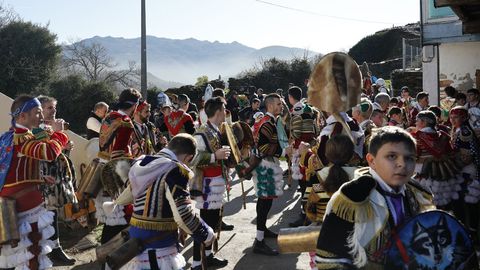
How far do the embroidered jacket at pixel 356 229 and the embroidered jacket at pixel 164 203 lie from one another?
5.00 feet

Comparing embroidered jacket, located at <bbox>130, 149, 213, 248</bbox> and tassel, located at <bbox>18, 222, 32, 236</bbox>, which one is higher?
embroidered jacket, located at <bbox>130, 149, 213, 248</bbox>

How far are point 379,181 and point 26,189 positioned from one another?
369 centimetres

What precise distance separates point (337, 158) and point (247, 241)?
142 inches

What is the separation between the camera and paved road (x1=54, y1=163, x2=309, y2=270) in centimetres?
649

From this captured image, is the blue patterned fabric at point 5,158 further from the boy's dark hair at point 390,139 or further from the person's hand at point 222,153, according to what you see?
the boy's dark hair at point 390,139

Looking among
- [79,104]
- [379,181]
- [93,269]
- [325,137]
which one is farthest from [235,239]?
[79,104]

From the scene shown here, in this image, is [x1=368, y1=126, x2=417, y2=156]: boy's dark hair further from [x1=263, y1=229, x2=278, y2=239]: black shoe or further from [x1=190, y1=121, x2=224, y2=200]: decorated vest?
[x1=263, y1=229, x2=278, y2=239]: black shoe

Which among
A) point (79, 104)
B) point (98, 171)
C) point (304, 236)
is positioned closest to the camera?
point (304, 236)

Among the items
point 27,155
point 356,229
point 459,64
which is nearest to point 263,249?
point 27,155

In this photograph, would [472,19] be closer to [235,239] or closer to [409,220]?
[235,239]

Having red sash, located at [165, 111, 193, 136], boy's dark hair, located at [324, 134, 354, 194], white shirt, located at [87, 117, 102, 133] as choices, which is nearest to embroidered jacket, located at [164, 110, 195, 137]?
red sash, located at [165, 111, 193, 136]

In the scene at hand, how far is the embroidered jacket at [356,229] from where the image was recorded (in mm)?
2623

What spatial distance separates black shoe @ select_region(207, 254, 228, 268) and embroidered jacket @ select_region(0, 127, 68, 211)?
2.23m

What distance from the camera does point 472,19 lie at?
22.7 ft
